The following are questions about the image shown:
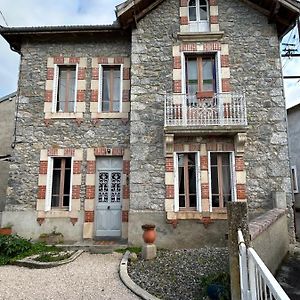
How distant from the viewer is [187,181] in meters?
8.77

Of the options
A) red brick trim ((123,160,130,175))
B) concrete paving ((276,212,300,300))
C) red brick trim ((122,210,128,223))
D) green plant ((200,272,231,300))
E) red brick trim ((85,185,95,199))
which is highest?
red brick trim ((123,160,130,175))

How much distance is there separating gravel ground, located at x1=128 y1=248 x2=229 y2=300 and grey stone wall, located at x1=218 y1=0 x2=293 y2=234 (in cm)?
249

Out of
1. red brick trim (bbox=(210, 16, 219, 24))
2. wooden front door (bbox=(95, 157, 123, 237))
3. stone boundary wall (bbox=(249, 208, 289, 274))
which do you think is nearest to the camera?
stone boundary wall (bbox=(249, 208, 289, 274))

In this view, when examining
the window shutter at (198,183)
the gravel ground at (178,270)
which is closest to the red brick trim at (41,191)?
the gravel ground at (178,270)

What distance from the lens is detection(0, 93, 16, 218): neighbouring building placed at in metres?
12.0

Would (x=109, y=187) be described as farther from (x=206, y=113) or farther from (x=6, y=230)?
(x=206, y=113)

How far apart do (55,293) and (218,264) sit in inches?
127

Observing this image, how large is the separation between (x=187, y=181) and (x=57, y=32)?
6606mm

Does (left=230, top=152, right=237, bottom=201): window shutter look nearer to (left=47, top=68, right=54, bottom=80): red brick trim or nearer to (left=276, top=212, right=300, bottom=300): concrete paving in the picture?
(left=276, top=212, right=300, bottom=300): concrete paving

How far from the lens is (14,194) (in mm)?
9219

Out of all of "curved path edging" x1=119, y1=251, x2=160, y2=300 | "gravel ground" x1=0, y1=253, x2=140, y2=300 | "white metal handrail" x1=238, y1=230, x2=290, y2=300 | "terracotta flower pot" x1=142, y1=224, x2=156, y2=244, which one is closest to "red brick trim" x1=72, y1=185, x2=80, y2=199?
"gravel ground" x1=0, y1=253, x2=140, y2=300

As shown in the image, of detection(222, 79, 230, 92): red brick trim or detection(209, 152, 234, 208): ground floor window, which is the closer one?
detection(209, 152, 234, 208): ground floor window

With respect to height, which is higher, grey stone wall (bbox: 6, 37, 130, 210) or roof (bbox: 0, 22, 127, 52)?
roof (bbox: 0, 22, 127, 52)

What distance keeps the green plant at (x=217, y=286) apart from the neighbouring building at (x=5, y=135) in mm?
9817
